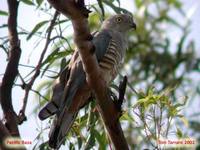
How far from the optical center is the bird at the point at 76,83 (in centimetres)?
327

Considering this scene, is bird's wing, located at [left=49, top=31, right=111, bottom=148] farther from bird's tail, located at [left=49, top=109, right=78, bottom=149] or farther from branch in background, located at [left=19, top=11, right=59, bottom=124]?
branch in background, located at [left=19, top=11, right=59, bottom=124]

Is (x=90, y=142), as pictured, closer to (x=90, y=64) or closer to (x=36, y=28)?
(x=36, y=28)

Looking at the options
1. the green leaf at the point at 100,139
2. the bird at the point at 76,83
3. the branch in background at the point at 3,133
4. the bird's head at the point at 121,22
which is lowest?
the green leaf at the point at 100,139

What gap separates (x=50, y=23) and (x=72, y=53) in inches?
13.8

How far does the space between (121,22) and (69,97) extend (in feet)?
4.02

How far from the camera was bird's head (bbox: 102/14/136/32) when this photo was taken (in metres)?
4.53

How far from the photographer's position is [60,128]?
325 cm

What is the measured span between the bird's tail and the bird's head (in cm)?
121

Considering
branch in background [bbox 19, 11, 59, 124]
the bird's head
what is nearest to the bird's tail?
branch in background [bbox 19, 11, 59, 124]

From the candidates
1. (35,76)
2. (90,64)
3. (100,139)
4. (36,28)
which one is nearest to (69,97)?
(100,139)

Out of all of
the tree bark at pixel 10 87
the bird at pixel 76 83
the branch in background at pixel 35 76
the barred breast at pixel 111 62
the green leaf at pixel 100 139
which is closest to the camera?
the tree bark at pixel 10 87

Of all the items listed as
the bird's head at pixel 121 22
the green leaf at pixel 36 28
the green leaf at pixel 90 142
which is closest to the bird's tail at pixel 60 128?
the green leaf at pixel 90 142

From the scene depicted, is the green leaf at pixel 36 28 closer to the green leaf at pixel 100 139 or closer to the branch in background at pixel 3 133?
the green leaf at pixel 100 139

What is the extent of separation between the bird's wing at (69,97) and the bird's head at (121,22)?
0.43 metres
